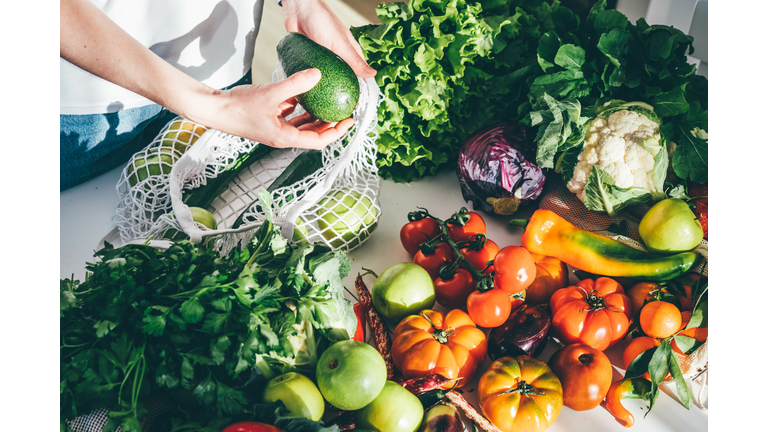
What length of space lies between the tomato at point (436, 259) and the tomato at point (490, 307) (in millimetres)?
133

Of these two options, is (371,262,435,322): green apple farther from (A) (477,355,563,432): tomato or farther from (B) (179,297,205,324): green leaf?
(B) (179,297,205,324): green leaf

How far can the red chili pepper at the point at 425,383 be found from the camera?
70cm

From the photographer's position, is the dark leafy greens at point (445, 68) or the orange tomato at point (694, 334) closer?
the orange tomato at point (694, 334)

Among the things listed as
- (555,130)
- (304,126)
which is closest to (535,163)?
(555,130)

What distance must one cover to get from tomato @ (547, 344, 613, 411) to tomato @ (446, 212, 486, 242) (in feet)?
1.05

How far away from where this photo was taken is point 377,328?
2.75 ft

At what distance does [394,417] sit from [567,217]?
66 centimetres

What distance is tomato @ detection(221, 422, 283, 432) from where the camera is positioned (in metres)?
0.51

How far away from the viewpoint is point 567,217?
1031 millimetres

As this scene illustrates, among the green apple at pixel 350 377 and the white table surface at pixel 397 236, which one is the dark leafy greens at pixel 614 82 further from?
the green apple at pixel 350 377

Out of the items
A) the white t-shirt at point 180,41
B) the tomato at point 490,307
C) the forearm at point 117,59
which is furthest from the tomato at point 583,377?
the white t-shirt at point 180,41

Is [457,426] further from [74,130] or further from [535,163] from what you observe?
[74,130]

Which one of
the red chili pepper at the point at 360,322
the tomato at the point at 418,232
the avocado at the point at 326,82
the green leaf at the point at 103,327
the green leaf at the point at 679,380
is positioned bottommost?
the green leaf at the point at 679,380

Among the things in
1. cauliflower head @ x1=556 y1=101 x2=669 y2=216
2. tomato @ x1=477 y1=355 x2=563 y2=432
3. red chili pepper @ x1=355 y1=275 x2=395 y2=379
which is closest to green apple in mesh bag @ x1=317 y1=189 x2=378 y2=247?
red chili pepper @ x1=355 y1=275 x2=395 y2=379
